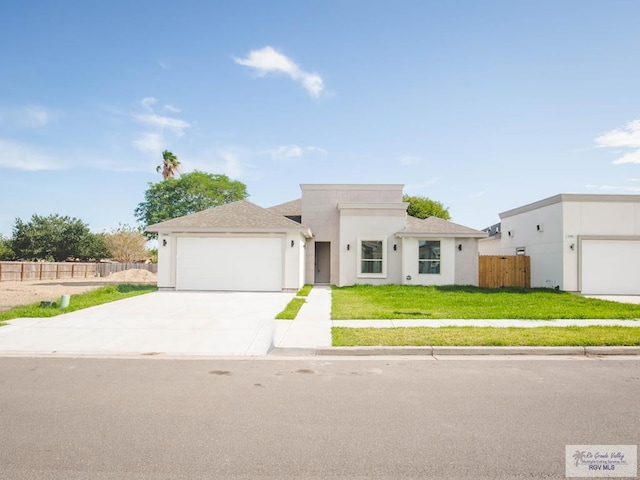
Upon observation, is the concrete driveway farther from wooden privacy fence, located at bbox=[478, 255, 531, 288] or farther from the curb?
wooden privacy fence, located at bbox=[478, 255, 531, 288]

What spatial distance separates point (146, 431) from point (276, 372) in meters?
2.55

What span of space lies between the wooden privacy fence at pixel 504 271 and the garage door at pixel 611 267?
307 cm

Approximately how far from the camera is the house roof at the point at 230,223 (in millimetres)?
18828

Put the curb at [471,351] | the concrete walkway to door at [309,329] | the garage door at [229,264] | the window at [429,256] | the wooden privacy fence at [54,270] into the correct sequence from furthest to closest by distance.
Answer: the wooden privacy fence at [54,270] → the window at [429,256] → the garage door at [229,264] → the concrete walkway to door at [309,329] → the curb at [471,351]

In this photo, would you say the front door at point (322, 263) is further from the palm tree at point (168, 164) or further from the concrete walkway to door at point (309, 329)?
the palm tree at point (168, 164)

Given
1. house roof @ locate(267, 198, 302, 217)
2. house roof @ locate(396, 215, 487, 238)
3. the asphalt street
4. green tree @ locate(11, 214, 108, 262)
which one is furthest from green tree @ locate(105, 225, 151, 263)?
the asphalt street

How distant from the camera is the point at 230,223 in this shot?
1914 cm

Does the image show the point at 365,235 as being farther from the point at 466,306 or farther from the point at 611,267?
the point at 611,267

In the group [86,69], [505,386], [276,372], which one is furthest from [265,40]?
[505,386]

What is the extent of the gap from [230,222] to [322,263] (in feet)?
23.2

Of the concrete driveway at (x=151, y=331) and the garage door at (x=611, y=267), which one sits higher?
the garage door at (x=611, y=267)

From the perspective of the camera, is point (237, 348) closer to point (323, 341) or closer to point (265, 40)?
point (323, 341)
